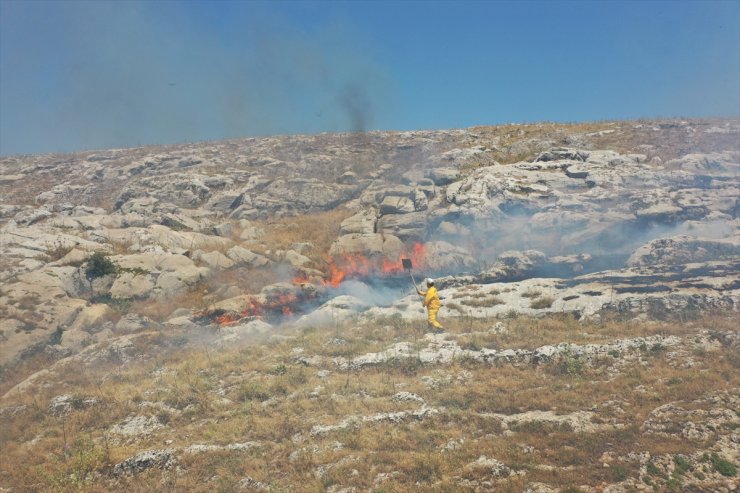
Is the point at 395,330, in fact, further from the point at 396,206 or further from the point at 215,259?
the point at 396,206

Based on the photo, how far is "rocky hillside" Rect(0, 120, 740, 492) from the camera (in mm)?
9664

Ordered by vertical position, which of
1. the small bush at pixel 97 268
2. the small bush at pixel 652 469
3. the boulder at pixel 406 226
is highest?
the boulder at pixel 406 226

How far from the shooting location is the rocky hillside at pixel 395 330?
9664mm

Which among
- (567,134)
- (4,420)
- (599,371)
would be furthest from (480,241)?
(4,420)

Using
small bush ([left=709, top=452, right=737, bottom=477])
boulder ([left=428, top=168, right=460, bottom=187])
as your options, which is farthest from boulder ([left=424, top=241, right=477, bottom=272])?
small bush ([left=709, top=452, right=737, bottom=477])

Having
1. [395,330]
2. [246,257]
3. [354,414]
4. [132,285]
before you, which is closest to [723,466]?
[354,414]

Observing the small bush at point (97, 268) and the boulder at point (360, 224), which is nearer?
the small bush at point (97, 268)

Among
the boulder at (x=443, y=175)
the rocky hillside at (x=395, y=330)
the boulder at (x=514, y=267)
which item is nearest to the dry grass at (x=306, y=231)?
the rocky hillside at (x=395, y=330)

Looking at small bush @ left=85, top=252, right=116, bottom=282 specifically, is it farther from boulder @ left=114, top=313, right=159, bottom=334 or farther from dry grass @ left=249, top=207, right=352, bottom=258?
dry grass @ left=249, top=207, right=352, bottom=258

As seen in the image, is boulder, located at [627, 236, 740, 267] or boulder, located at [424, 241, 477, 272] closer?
boulder, located at [627, 236, 740, 267]

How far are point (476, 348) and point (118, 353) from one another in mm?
14944

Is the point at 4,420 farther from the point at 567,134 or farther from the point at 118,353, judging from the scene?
the point at 567,134

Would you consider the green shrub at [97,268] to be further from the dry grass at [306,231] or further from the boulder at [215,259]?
the dry grass at [306,231]

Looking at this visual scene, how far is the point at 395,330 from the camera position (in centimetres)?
1817
